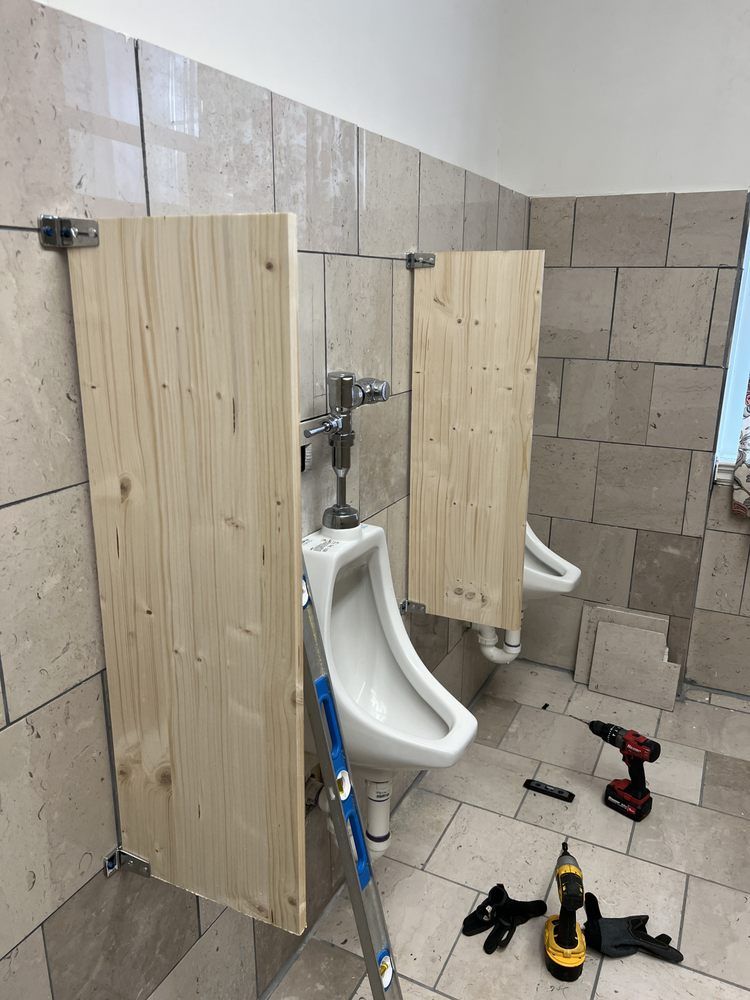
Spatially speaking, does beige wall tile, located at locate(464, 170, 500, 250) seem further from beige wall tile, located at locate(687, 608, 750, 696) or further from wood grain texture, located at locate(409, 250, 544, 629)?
beige wall tile, located at locate(687, 608, 750, 696)

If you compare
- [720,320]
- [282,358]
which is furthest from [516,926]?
[720,320]

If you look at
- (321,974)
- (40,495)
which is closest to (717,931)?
(321,974)

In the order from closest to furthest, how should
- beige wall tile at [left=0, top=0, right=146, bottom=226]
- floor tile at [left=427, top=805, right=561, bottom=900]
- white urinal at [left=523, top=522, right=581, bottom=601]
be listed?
1. beige wall tile at [left=0, top=0, right=146, bottom=226]
2. floor tile at [left=427, top=805, right=561, bottom=900]
3. white urinal at [left=523, top=522, right=581, bottom=601]

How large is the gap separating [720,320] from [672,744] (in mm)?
1549

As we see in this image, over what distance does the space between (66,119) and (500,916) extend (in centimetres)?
197

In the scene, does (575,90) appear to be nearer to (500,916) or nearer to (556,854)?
(556,854)

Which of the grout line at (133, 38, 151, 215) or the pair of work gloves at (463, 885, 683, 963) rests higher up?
the grout line at (133, 38, 151, 215)

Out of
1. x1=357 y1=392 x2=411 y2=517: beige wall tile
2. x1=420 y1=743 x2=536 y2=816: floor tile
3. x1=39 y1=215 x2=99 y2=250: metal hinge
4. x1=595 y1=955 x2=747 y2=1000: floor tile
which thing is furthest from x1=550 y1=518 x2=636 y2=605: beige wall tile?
x1=39 y1=215 x2=99 y2=250: metal hinge

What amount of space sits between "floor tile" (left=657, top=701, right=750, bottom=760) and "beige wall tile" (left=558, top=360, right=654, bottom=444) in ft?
3.55

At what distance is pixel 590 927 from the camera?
75.3 inches

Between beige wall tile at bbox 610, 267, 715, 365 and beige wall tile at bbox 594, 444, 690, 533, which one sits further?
beige wall tile at bbox 594, 444, 690, 533

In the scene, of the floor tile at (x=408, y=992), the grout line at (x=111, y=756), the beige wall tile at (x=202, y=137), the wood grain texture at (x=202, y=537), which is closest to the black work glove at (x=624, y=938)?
the floor tile at (x=408, y=992)

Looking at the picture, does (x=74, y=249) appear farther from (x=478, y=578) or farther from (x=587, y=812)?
(x=587, y=812)

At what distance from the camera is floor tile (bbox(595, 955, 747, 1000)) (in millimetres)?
1767
